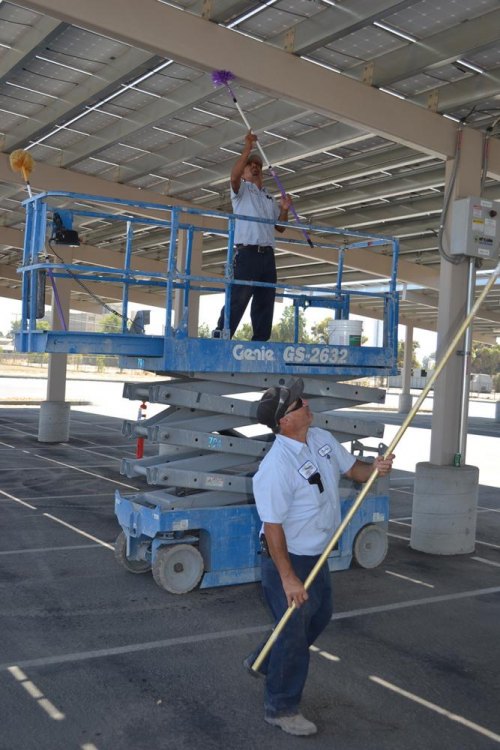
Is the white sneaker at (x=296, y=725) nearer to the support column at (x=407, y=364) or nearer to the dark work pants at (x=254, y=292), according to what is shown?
the dark work pants at (x=254, y=292)

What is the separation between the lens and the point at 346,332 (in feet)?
28.0

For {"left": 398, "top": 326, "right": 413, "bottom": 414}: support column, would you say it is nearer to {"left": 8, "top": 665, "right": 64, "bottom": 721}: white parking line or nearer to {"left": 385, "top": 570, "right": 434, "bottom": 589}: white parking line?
{"left": 385, "top": 570, "right": 434, "bottom": 589}: white parking line

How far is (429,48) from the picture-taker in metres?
9.26

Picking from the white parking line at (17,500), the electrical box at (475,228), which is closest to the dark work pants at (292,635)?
the electrical box at (475,228)

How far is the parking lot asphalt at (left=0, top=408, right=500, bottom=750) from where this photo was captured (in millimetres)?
4719

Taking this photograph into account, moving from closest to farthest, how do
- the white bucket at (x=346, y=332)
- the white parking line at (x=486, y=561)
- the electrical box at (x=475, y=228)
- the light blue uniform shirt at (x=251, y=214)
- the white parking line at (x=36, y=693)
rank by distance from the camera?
the white parking line at (x=36, y=693) < the light blue uniform shirt at (x=251, y=214) < the white bucket at (x=346, y=332) < the white parking line at (x=486, y=561) < the electrical box at (x=475, y=228)

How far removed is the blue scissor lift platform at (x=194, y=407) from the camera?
740 cm

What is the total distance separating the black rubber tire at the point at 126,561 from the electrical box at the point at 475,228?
203 inches

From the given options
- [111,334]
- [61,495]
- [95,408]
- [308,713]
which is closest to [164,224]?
[111,334]

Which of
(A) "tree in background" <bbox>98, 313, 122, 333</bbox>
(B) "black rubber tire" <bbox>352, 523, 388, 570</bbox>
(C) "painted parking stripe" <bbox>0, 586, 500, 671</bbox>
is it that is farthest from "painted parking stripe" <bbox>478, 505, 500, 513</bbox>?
(A) "tree in background" <bbox>98, 313, 122, 333</bbox>

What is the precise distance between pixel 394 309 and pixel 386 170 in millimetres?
6044

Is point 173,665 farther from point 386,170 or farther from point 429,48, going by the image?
point 386,170

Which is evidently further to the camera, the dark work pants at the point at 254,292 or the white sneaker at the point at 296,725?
the dark work pants at the point at 254,292

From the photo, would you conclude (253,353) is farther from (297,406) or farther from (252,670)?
(252,670)
